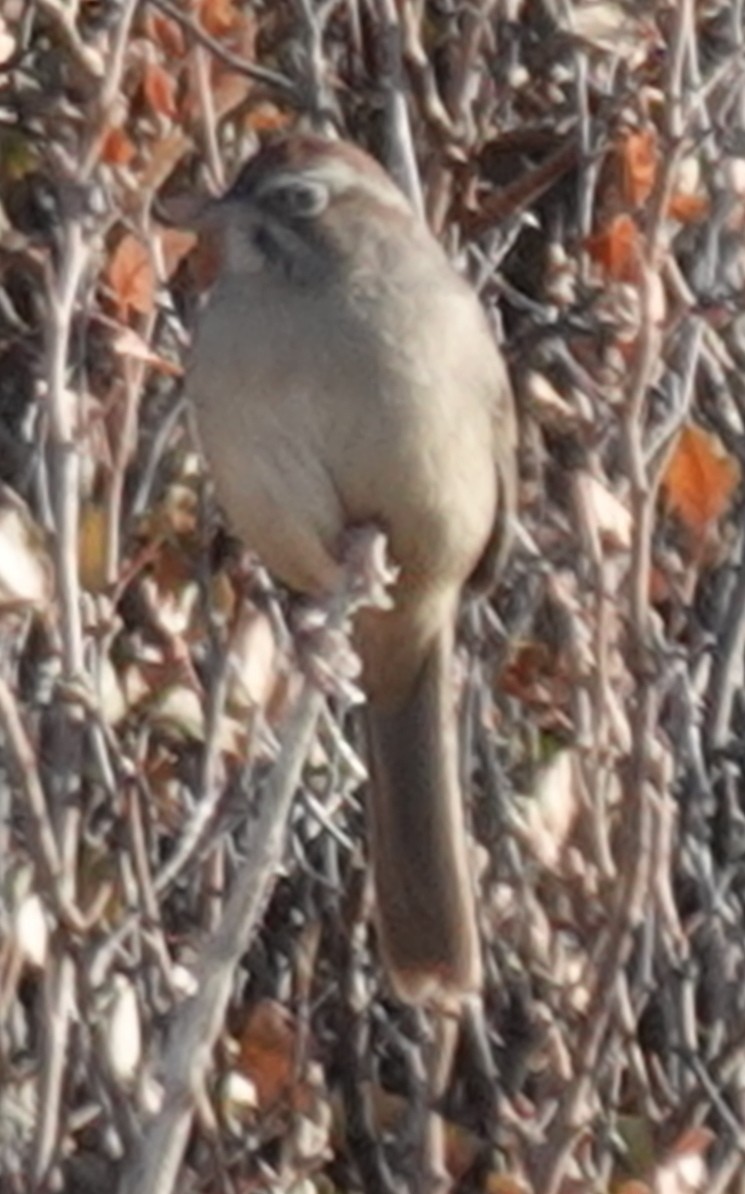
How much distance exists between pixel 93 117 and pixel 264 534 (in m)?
0.50

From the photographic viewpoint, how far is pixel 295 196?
4.38 meters

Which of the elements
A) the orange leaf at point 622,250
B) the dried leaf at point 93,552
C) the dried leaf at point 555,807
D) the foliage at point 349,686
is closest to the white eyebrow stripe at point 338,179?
the foliage at point 349,686

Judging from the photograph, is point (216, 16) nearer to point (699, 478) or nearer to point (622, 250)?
point (622, 250)

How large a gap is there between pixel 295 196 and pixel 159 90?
0.88ft

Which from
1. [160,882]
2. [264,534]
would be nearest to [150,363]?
[264,534]

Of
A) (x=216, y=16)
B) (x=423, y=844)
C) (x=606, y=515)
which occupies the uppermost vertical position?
(x=216, y=16)

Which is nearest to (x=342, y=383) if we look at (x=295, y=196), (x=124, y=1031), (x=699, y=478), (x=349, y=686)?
(x=295, y=196)

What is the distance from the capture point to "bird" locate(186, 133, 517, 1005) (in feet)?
14.2

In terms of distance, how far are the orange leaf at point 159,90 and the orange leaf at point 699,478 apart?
70cm

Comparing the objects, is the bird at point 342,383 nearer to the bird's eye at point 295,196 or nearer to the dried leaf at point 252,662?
the bird's eye at point 295,196

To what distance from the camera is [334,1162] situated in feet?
17.9

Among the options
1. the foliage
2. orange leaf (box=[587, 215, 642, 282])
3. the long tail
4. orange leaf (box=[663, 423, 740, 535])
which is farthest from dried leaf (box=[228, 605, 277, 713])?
orange leaf (box=[587, 215, 642, 282])

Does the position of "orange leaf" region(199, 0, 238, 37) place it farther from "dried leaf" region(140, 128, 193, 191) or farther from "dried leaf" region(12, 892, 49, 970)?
"dried leaf" region(12, 892, 49, 970)

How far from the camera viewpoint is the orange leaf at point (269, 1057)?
483 cm
